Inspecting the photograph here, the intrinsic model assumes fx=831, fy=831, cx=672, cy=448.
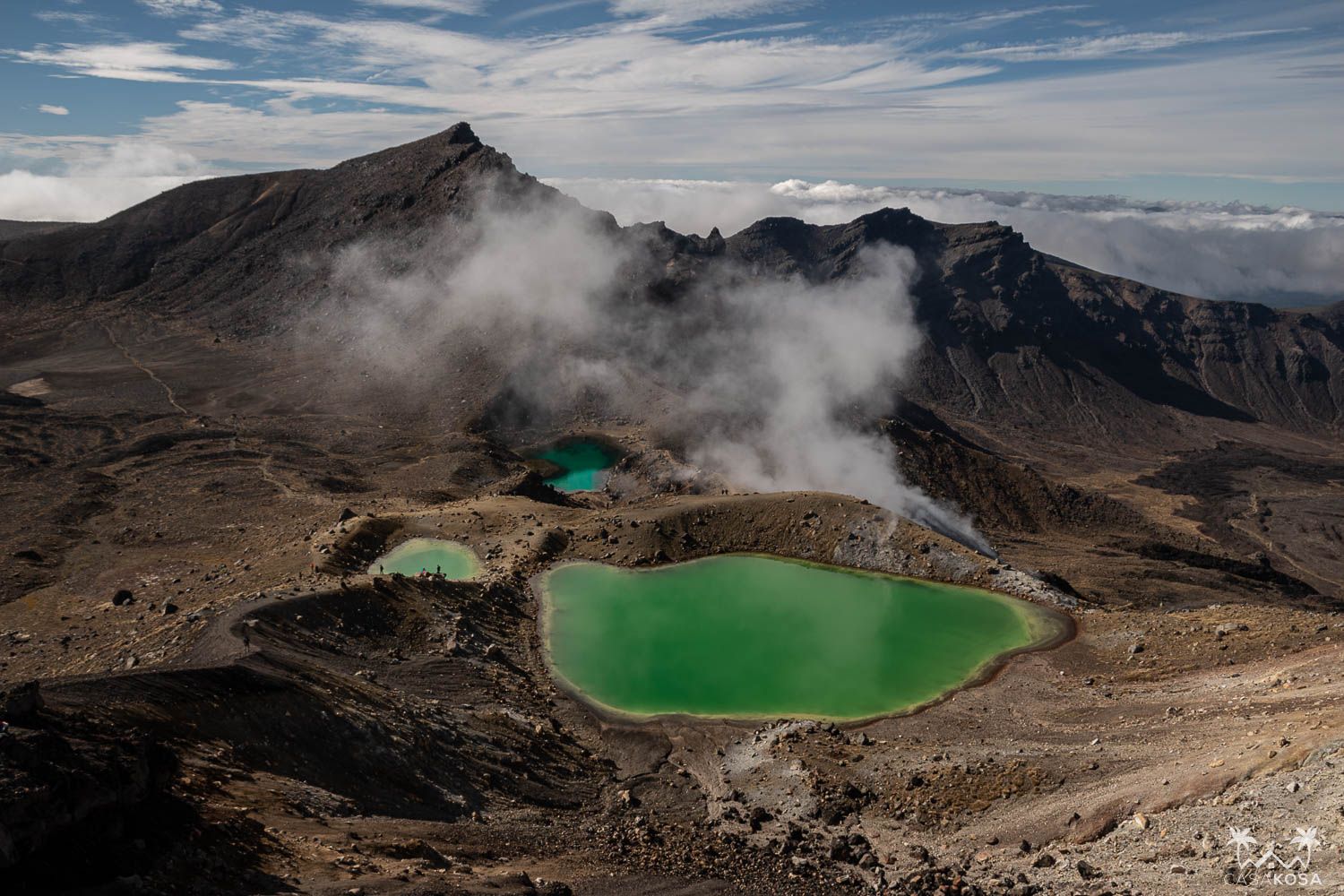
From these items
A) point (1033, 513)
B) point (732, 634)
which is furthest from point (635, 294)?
point (732, 634)

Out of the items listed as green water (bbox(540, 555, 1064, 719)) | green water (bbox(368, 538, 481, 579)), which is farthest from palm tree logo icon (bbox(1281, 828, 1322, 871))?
green water (bbox(368, 538, 481, 579))

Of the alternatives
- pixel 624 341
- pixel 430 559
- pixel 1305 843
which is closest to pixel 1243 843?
pixel 1305 843

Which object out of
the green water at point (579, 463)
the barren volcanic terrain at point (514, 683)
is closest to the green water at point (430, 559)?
the barren volcanic terrain at point (514, 683)

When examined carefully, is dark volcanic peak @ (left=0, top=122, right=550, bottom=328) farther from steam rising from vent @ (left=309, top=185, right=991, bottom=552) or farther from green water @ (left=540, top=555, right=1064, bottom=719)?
green water @ (left=540, top=555, right=1064, bottom=719)

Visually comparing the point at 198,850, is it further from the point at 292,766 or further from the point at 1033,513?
the point at 1033,513

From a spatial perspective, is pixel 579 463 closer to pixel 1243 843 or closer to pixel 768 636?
pixel 768 636

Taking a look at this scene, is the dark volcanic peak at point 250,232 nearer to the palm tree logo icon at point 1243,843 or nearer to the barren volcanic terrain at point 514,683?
the barren volcanic terrain at point 514,683
